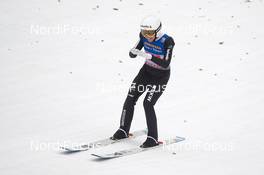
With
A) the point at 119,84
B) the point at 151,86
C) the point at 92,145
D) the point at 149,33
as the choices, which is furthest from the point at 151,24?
the point at 119,84

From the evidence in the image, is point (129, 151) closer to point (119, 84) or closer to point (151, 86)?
point (151, 86)

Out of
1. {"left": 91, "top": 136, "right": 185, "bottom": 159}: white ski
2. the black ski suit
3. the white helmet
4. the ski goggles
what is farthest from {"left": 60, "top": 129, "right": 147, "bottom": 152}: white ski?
the white helmet

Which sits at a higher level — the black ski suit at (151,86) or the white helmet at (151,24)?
the white helmet at (151,24)

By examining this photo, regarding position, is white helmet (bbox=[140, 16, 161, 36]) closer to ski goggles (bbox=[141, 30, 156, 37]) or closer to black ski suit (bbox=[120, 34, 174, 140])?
ski goggles (bbox=[141, 30, 156, 37])

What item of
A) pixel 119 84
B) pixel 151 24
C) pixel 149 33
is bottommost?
pixel 119 84

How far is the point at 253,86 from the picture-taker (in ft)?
45.8

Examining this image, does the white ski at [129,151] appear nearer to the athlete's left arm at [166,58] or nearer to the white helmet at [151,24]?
the athlete's left arm at [166,58]

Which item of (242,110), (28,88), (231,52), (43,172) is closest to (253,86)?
(242,110)

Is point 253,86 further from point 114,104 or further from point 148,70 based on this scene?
point 148,70

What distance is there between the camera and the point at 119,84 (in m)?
14.3

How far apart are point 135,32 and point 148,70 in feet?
26.8

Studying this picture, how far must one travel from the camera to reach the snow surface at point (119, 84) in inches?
377

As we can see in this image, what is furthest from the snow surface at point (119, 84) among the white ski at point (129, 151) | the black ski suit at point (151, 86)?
the black ski suit at point (151, 86)

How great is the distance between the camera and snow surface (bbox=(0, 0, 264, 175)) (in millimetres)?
9578
